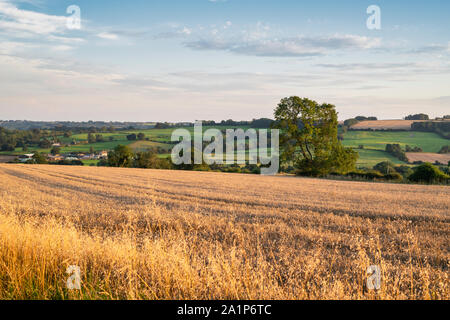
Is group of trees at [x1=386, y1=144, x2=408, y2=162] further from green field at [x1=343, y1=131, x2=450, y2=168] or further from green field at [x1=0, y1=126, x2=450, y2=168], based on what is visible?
green field at [x1=0, y1=126, x2=450, y2=168]

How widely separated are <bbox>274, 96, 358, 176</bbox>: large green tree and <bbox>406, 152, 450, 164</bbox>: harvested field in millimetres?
35199

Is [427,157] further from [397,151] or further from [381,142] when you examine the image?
[381,142]

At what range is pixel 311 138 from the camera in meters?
50.6

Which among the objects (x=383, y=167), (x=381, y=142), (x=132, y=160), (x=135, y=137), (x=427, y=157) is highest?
(x=135, y=137)

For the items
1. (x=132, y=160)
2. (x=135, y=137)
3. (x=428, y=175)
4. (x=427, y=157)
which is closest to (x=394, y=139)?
(x=427, y=157)

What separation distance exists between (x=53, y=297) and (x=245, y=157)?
246 ft

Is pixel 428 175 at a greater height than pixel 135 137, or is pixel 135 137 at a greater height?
pixel 135 137

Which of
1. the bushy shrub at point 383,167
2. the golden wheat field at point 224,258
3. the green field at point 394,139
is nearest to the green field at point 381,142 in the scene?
the green field at point 394,139

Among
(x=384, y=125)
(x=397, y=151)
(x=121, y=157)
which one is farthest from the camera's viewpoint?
(x=384, y=125)

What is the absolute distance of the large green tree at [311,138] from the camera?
50125 millimetres

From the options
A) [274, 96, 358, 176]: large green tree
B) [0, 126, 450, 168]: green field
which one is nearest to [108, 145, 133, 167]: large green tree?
[0, 126, 450, 168]: green field

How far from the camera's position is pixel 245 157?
7900cm

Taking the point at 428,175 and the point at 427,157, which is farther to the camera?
the point at 427,157

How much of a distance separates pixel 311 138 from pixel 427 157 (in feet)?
147
